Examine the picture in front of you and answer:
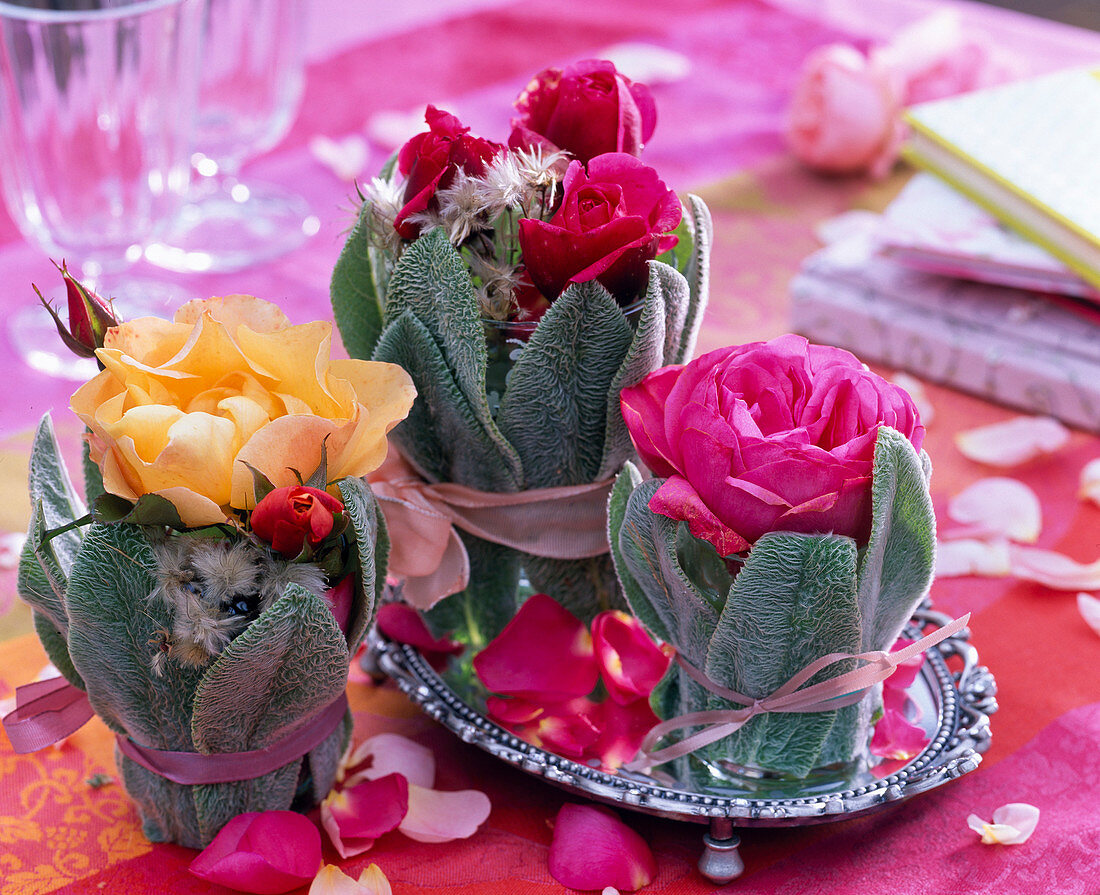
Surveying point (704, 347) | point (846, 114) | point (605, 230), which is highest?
point (605, 230)

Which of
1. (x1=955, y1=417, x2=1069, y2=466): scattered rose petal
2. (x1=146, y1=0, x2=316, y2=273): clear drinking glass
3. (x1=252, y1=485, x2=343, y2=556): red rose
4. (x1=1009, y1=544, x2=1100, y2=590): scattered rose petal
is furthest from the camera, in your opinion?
(x1=146, y1=0, x2=316, y2=273): clear drinking glass

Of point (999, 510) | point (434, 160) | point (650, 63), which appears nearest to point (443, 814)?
point (434, 160)

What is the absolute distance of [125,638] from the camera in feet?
1.15

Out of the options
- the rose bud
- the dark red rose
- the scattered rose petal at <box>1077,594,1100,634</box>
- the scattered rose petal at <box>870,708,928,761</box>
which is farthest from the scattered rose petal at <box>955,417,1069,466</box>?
the rose bud

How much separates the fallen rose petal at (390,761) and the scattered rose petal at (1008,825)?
21 centimetres

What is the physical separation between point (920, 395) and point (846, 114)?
1.01 feet

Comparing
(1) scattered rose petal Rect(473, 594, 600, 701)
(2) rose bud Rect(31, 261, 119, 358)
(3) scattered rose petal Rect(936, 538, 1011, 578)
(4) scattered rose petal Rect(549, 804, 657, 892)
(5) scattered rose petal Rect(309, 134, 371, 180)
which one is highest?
(2) rose bud Rect(31, 261, 119, 358)

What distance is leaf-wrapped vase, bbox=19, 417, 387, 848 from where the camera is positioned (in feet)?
1.12

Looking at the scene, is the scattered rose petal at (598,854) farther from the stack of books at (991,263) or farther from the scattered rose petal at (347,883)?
the stack of books at (991,263)

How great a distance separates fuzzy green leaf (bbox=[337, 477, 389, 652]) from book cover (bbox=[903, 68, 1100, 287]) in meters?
0.50

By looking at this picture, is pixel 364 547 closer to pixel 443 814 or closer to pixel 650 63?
pixel 443 814

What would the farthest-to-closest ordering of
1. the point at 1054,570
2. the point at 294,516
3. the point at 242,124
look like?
the point at 242,124, the point at 1054,570, the point at 294,516

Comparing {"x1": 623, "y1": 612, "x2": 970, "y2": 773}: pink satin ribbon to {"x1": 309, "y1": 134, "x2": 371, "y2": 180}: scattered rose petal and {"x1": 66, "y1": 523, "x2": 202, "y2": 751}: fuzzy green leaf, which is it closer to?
{"x1": 66, "y1": 523, "x2": 202, "y2": 751}: fuzzy green leaf

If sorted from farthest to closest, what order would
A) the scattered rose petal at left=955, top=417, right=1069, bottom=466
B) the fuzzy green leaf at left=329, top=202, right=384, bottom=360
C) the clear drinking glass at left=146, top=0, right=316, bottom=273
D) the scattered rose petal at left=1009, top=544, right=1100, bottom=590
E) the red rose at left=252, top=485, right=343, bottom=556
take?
the clear drinking glass at left=146, top=0, right=316, bottom=273, the scattered rose petal at left=955, top=417, right=1069, bottom=466, the scattered rose petal at left=1009, top=544, right=1100, bottom=590, the fuzzy green leaf at left=329, top=202, right=384, bottom=360, the red rose at left=252, top=485, right=343, bottom=556
